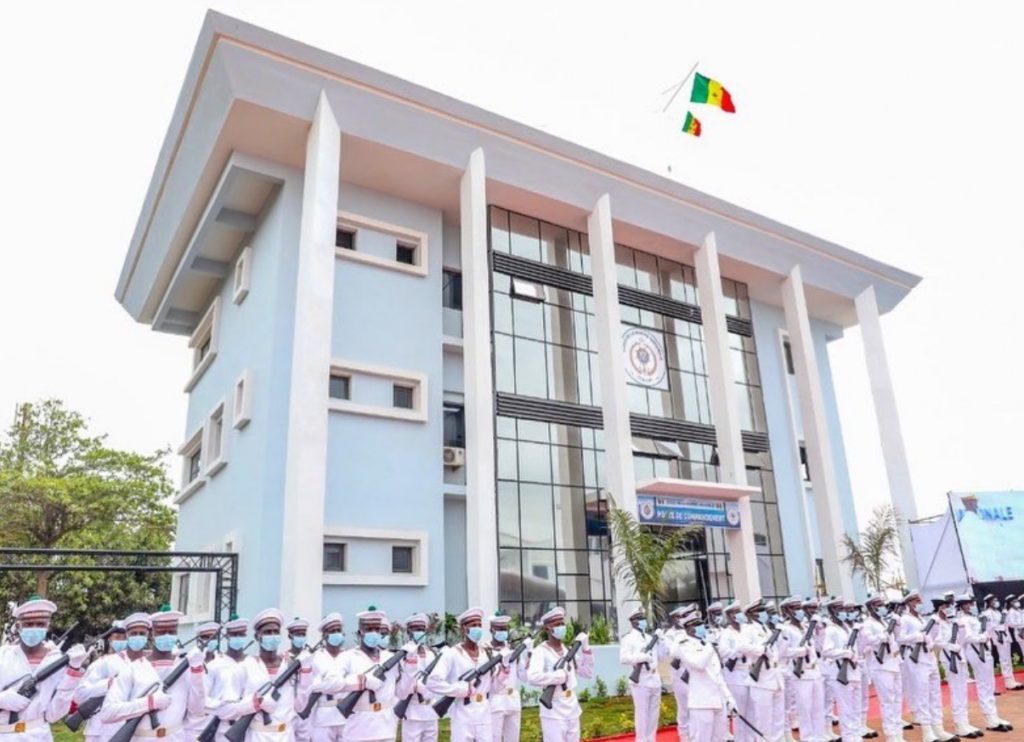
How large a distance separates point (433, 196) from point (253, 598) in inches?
400

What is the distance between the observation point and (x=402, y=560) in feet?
55.6

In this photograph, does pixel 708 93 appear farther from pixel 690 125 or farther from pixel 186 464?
pixel 186 464

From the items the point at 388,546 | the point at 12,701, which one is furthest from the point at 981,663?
the point at 12,701

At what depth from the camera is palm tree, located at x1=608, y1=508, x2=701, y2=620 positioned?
15.3m

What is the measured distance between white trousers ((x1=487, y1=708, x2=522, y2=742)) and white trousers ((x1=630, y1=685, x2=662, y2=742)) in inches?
87.6

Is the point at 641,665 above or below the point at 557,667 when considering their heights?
below

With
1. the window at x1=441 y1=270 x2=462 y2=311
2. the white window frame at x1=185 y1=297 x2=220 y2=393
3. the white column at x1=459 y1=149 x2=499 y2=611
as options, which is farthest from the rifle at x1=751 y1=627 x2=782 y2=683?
the white window frame at x1=185 y1=297 x2=220 y2=393

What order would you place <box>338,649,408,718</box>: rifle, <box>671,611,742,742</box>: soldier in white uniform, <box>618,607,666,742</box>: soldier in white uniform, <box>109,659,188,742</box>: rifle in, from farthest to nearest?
1. <box>618,607,666,742</box>: soldier in white uniform
2. <box>671,611,742,742</box>: soldier in white uniform
3. <box>338,649,408,718</box>: rifle
4. <box>109,659,188,742</box>: rifle

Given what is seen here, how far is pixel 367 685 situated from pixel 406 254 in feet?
43.5

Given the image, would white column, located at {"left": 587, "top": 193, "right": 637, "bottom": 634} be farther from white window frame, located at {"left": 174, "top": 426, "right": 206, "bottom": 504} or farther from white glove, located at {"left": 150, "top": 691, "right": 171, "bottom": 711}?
white glove, located at {"left": 150, "top": 691, "right": 171, "bottom": 711}

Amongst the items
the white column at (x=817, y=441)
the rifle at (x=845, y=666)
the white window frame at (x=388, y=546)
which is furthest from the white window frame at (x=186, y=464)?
the white column at (x=817, y=441)

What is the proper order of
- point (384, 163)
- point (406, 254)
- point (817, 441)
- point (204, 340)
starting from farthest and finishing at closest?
point (204, 340)
point (817, 441)
point (406, 254)
point (384, 163)

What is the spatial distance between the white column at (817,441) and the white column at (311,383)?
47.7 ft

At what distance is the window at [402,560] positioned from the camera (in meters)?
16.8
